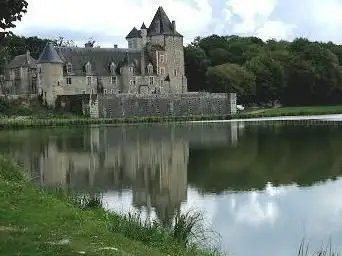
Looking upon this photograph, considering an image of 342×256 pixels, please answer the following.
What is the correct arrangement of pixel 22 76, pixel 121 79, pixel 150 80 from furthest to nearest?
pixel 150 80 → pixel 121 79 → pixel 22 76

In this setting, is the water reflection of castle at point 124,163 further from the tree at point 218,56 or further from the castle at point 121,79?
the tree at point 218,56

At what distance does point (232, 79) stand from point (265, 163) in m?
55.7

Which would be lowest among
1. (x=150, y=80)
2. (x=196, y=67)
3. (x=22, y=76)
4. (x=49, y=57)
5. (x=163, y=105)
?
(x=163, y=105)

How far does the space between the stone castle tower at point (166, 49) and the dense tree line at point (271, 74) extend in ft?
25.4

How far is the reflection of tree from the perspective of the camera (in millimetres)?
20750

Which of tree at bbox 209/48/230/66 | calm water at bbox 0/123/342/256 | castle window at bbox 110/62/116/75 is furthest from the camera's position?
tree at bbox 209/48/230/66

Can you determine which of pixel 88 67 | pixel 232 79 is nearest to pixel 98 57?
pixel 88 67

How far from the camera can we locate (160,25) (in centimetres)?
7400

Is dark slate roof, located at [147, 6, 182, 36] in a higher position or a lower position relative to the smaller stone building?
higher

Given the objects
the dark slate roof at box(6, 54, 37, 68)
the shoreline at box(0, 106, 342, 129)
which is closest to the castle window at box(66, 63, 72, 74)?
the dark slate roof at box(6, 54, 37, 68)

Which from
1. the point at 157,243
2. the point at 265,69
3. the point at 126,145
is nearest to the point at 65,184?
the point at 157,243

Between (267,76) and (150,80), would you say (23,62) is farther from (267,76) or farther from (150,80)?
(267,76)

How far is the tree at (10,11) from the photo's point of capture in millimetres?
18375

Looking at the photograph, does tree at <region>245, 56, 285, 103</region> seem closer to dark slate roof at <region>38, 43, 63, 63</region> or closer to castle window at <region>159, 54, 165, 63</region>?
castle window at <region>159, 54, 165, 63</region>
